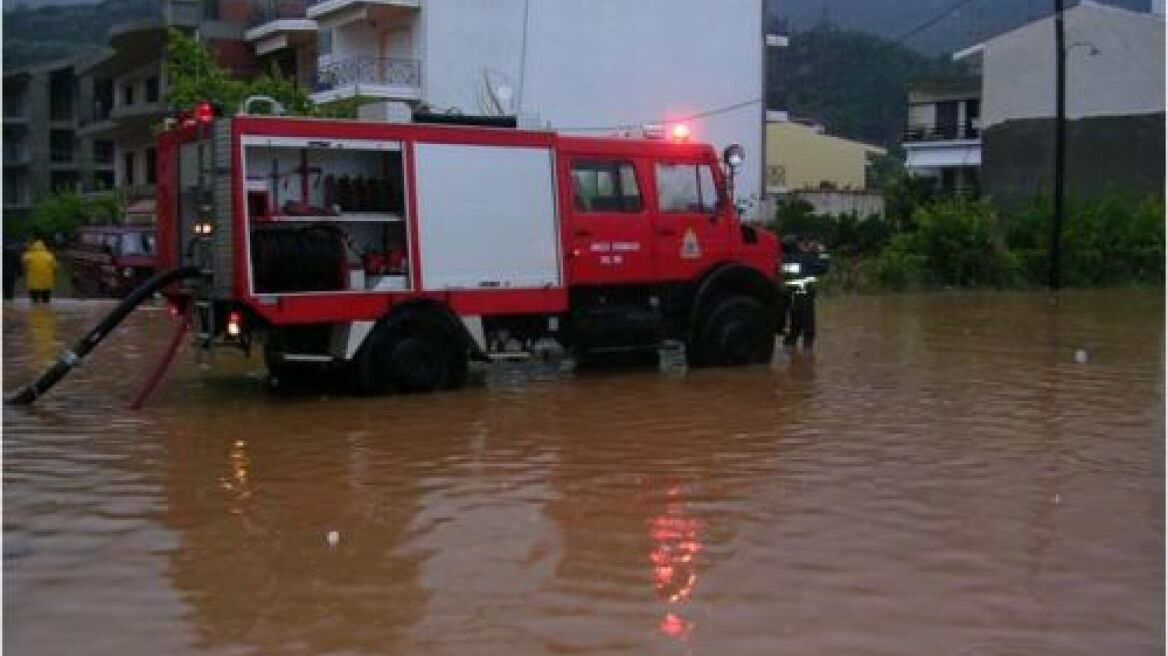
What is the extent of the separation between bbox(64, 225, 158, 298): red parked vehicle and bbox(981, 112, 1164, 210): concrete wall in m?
26.2

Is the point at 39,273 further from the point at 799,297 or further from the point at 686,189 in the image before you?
the point at 686,189

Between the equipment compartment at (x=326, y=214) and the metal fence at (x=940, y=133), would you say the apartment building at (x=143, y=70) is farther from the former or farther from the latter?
the equipment compartment at (x=326, y=214)

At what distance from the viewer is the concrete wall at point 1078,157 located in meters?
44.1

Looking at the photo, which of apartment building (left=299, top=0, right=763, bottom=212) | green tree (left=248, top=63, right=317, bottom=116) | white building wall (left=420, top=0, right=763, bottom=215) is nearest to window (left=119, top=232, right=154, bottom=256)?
green tree (left=248, top=63, right=317, bottom=116)

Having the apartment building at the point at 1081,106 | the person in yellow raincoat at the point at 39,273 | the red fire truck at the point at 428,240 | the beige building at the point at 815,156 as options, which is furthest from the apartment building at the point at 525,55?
the beige building at the point at 815,156

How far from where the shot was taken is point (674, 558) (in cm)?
617

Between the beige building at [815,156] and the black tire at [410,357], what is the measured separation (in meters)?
56.4

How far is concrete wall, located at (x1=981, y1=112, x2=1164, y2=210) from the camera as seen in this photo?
145ft

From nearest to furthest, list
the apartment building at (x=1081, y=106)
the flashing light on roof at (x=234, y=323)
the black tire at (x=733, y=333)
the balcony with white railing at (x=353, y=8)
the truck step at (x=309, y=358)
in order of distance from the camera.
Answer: the flashing light on roof at (x=234, y=323), the truck step at (x=309, y=358), the black tire at (x=733, y=333), the balcony with white railing at (x=353, y=8), the apartment building at (x=1081, y=106)

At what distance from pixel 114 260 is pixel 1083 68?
32496mm

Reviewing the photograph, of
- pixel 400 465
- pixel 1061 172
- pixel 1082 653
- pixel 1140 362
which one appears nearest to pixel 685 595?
pixel 1082 653

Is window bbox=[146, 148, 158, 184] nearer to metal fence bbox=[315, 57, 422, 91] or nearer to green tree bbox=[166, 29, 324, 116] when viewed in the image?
metal fence bbox=[315, 57, 422, 91]

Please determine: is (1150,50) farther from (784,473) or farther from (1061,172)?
(784,473)

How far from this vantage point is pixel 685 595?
5.57 m
